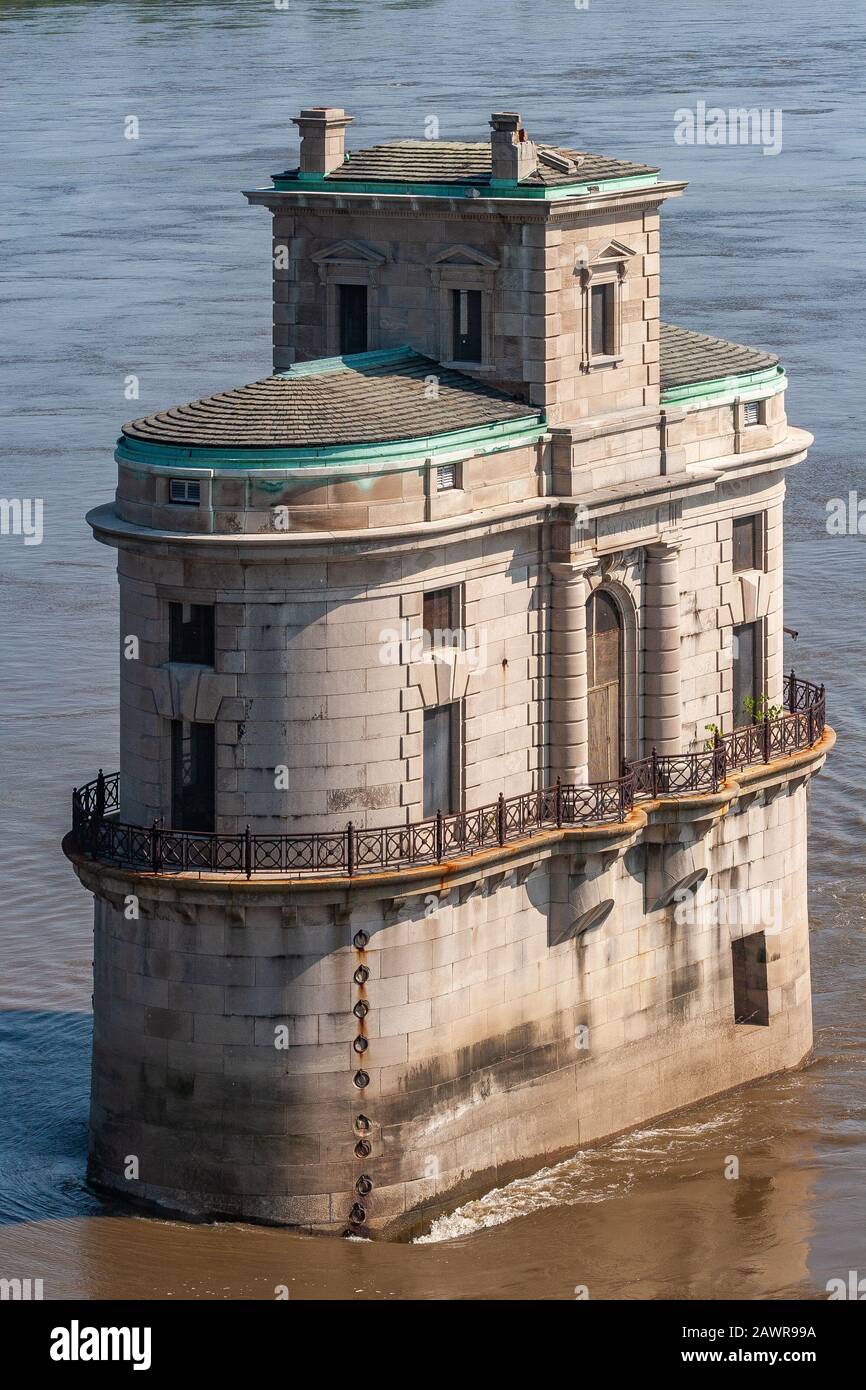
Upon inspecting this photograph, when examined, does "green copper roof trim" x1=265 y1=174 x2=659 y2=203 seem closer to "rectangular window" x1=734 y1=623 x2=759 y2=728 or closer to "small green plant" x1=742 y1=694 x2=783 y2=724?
"rectangular window" x1=734 y1=623 x2=759 y2=728

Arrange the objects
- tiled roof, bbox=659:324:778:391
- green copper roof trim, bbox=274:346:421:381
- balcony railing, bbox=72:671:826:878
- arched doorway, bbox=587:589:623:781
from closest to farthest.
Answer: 1. balcony railing, bbox=72:671:826:878
2. green copper roof trim, bbox=274:346:421:381
3. arched doorway, bbox=587:589:623:781
4. tiled roof, bbox=659:324:778:391

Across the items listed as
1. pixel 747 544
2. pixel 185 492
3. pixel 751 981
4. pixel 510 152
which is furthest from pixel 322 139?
pixel 751 981

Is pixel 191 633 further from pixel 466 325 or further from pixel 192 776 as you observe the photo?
pixel 466 325

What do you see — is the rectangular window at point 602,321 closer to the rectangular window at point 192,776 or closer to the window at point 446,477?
the window at point 446,477

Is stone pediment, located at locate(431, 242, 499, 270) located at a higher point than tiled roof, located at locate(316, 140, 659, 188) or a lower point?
lower

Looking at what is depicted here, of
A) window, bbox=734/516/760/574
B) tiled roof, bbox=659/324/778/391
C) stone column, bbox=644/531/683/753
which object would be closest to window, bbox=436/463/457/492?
stone column, bbox=644/531/683/753

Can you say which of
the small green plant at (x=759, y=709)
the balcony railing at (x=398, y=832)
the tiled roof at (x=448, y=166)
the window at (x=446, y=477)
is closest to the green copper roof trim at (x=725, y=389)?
the tiled roof at (x=448, y=166)
